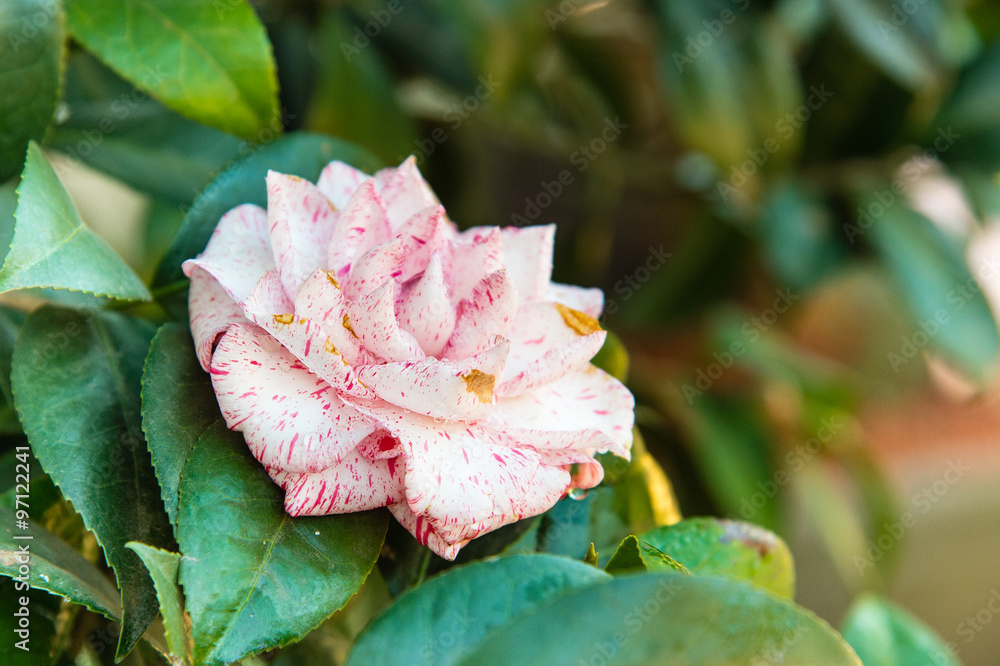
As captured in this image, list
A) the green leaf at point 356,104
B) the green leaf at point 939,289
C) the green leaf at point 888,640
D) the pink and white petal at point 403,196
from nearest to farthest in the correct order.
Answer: the pink and white petal at point 403,196
the green leaf at point 888,640
the green leaf at point 356,104
the green leaf at point 939,289

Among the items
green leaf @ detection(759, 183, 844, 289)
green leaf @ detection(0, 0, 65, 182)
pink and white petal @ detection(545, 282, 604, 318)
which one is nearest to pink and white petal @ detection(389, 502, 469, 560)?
pink and white petal @ detection(545, 282, 604, 318)

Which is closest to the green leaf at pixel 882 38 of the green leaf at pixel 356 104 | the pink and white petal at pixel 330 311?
the green leaf at pixel 356 104

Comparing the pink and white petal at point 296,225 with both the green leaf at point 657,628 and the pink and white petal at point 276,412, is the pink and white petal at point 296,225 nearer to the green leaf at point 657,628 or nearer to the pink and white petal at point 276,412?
the pink and white petal at point 276,412

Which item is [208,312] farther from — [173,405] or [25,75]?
[25,75]

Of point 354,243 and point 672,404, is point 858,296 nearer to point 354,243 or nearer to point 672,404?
point 672,404

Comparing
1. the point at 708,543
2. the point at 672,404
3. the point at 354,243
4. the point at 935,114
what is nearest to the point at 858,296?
the point at 935,114

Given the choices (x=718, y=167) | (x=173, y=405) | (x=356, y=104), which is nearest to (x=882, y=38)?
(x=718, y=167)
